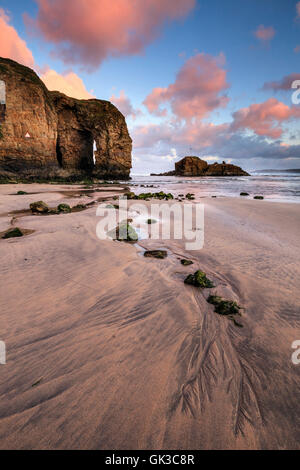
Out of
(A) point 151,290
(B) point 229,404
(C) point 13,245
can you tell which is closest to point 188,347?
(B) point 229,404

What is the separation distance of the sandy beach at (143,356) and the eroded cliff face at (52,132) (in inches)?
1000

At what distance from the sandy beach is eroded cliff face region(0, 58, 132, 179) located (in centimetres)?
2539

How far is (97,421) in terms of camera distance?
1.10 m

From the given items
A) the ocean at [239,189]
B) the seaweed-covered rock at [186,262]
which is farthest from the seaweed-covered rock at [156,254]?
the ocean at [239,189]

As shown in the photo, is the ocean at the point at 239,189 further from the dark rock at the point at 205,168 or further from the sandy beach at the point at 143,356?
the dark rock at the point at 205,168

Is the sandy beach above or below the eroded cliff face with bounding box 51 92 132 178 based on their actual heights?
below

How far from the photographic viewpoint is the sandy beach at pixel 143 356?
3.55 ft

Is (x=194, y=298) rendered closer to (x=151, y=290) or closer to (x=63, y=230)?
(x=151, y=290)

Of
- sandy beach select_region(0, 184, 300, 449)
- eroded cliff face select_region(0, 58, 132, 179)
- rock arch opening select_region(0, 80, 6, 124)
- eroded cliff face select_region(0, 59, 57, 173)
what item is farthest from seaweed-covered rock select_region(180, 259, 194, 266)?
rock arch opening select_region(0, 80, 6, 124)

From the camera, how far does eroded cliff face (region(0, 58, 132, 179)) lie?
72.4ft

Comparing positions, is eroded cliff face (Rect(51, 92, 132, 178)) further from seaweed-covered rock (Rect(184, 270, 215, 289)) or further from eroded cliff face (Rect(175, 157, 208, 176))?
eroded cliff face (Rect(175, 157, 208, 176))

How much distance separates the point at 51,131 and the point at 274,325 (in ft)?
108

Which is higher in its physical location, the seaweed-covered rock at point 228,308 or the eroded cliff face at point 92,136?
the eroded cliff face at point 92,136

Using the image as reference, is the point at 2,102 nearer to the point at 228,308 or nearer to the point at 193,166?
the point at 228,308
